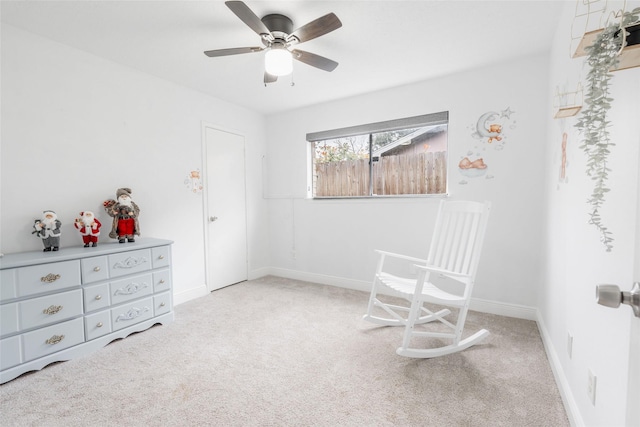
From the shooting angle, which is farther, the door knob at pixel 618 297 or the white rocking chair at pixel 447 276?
the white rocking chair at pixel 447 276

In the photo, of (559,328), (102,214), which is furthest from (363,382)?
(102,214)

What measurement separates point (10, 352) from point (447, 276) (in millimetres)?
2892

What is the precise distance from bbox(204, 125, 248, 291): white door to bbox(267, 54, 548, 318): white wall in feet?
1.72

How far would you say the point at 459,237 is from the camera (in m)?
2.42

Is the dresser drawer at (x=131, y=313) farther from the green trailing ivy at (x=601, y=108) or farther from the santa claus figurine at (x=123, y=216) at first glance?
the green trailing ivy at (x=601, y=108)

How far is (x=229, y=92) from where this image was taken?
10.7 ft

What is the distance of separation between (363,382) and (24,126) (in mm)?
2902

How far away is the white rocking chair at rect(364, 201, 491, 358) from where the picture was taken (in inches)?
76.2

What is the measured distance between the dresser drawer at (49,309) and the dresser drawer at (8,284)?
0.07 meters

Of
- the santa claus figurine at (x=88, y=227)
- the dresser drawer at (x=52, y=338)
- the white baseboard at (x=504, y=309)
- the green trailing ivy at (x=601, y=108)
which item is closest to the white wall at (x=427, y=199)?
the white baseboard at (x=504, y=309)

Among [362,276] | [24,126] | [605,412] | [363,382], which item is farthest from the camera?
[362,276]

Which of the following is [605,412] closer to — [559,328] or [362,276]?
[559,328]

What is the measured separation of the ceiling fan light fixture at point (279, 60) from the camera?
6.31ft

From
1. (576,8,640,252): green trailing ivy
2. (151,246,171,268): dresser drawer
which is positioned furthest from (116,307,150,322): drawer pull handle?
(576,8,640,252): green trailing ivy
